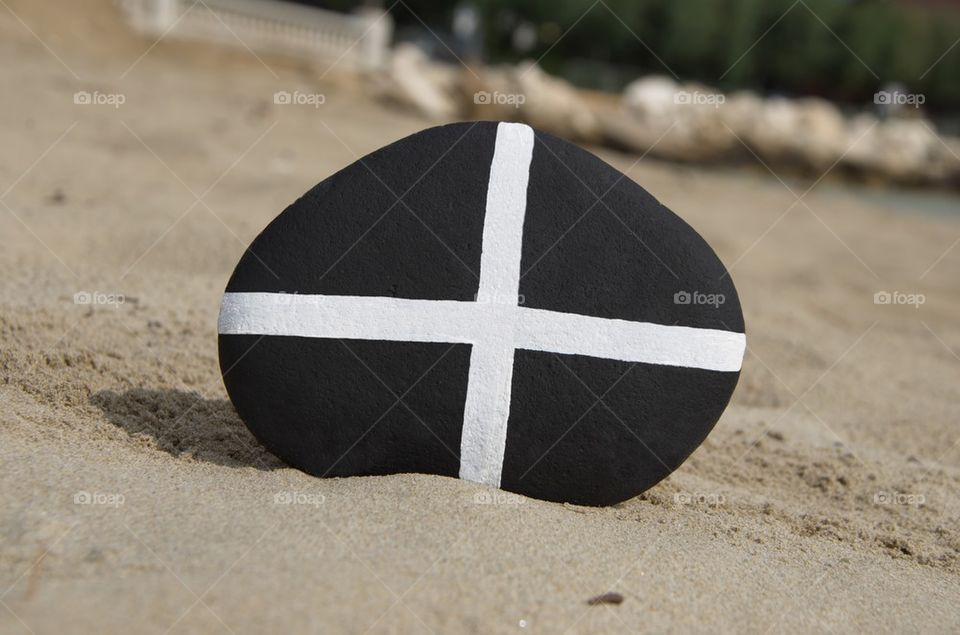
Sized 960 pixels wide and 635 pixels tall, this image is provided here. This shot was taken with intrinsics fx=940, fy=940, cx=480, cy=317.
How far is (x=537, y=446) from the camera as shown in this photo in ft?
7.70

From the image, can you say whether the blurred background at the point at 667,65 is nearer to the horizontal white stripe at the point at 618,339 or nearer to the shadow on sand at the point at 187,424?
the horizontal white stripe at the point at 618,339

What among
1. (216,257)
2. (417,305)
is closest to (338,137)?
(216,257)

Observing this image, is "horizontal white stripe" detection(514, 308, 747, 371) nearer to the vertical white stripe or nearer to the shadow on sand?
the vertical white stripe

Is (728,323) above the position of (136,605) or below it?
above

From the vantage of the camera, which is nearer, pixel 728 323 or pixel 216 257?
pixel 728 323

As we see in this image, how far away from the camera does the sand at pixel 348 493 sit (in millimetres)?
1782

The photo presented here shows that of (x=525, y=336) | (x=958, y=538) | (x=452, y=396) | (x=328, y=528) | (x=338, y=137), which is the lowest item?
(x=958, y=538)

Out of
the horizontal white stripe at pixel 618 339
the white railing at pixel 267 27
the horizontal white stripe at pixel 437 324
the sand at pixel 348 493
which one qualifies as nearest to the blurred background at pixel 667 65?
the white railing at pixel 267 27

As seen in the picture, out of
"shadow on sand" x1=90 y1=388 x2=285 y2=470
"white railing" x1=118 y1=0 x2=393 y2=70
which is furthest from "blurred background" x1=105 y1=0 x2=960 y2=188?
"shadow on sand" x1=90 y1=388 x2=285 y2=470

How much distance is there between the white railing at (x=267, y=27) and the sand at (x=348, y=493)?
8357mm

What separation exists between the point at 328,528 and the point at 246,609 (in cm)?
34

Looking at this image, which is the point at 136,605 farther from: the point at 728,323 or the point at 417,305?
the point at 728,323

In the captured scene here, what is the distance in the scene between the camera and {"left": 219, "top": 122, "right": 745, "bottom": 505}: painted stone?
7.62ft

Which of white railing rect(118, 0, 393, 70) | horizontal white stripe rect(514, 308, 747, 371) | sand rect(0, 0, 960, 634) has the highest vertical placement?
white railing rect(118, 0, 393, 70)
